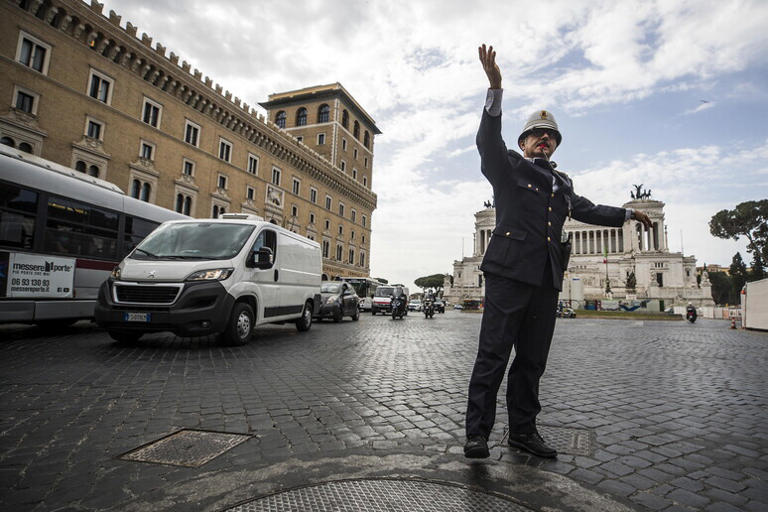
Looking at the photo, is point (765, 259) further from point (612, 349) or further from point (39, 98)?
point (39, 98)

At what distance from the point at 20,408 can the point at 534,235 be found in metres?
4.08

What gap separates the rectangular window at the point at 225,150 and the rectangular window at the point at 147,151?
6.49m

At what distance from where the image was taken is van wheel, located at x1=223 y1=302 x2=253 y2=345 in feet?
24.1

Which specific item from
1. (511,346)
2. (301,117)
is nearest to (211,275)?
(511,346)

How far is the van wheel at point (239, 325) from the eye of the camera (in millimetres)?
7355

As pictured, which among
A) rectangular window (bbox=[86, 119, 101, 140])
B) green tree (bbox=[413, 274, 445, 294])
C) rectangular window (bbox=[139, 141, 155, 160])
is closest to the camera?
rectangular window (bbox=[86, 119, 101, 140])

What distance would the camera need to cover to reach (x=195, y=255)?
24.0 ft

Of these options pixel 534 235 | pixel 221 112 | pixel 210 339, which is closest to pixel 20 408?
pixel 534 235

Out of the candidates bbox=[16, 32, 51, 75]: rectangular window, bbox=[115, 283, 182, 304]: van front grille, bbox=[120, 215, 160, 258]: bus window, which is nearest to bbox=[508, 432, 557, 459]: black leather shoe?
Result: bbox=[115, 283, 182, 304]: van front grille

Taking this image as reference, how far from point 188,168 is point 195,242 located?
89.5ft

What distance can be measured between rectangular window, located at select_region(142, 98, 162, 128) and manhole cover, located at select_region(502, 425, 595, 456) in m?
31.9

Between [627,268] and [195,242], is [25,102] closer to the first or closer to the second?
[195,242]

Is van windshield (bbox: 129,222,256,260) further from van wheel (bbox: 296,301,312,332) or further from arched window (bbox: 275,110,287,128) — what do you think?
arched window (bbox: 275,110,287,128)

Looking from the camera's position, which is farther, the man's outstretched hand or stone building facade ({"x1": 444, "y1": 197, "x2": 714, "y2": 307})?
stone building facade ({"x1": 444, "y1": 197, "x2": 714, "y2": 307})
